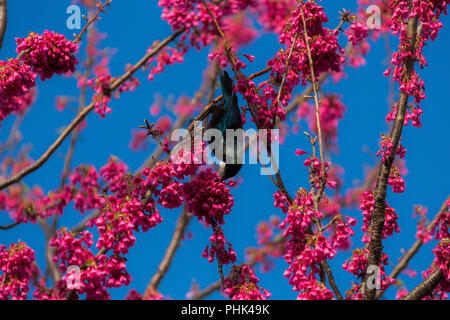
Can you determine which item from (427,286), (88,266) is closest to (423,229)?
(427,286)

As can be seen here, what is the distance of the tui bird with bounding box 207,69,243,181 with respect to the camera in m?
4.04

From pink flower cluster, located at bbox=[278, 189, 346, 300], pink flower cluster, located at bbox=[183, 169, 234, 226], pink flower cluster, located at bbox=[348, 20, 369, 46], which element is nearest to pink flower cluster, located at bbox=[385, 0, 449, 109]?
pink flower cluster, located at bbox=[348, 20, 369, 46]

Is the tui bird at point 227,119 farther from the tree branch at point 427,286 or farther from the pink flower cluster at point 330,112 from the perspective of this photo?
the pink flower cluster at point 330,112

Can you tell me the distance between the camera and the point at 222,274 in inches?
156

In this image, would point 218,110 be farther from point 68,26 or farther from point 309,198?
point 68,26

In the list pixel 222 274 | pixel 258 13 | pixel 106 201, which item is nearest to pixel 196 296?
pixel 222 274

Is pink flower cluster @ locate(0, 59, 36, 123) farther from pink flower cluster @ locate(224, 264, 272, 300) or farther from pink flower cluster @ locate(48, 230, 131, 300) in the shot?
pink flower cluster @ locate(224, 264, 272, 300)

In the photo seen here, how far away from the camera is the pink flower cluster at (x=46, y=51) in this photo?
4.92m

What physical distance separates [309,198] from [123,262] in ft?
4.84

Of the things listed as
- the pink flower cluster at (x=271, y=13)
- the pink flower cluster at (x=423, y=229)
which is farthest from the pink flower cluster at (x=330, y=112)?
the pink flower cluster at (x=423, y=229)

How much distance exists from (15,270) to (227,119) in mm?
2148

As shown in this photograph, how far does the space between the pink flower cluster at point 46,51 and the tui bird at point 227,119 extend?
5.95ft

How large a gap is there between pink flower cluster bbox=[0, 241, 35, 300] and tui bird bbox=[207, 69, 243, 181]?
5.81ft
